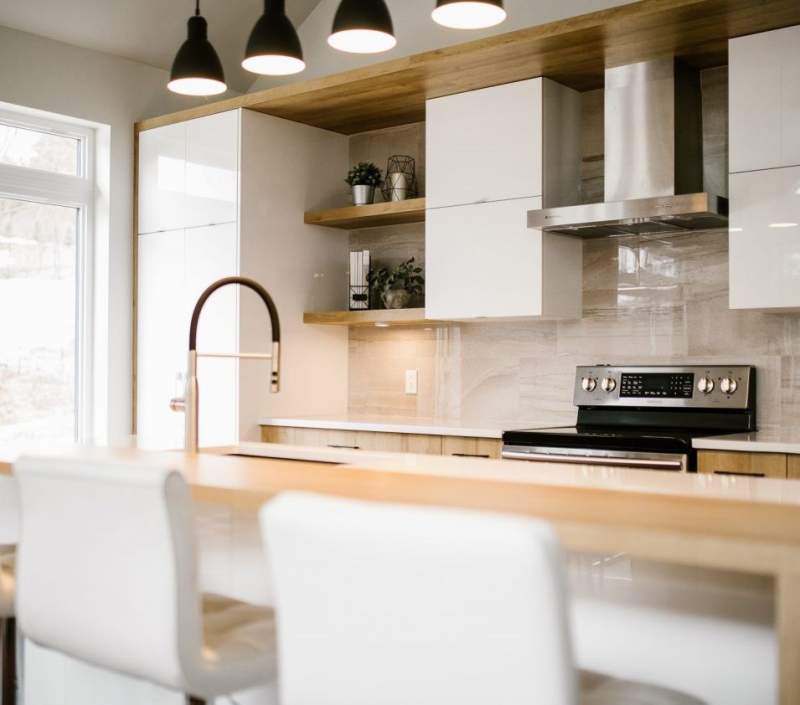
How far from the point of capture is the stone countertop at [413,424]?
4004 mm

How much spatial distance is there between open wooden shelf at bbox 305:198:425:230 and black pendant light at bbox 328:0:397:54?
178 centimetres

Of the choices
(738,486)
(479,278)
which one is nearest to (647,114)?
(479,278)

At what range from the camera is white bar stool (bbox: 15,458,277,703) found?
156cm

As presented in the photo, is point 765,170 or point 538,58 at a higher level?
point 538,58

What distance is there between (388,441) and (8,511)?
1.96 metres

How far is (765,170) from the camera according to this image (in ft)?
11.4

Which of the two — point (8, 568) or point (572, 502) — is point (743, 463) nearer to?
point (572, 502)

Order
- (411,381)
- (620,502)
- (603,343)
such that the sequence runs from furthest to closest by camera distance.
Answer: (411,381)
(603,343)
(620,502)

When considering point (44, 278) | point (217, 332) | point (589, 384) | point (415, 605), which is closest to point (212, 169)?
point (217, 332)

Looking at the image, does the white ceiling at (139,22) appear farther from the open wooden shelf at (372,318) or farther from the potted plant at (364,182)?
the open wooden shelf at (372,318)

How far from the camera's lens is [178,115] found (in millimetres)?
5047

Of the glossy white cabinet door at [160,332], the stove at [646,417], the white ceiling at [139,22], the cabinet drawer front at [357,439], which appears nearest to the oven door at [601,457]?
the stove at [646,417]

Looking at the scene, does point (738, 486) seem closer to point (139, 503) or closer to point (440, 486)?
point (440, 486)

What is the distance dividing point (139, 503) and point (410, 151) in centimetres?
371
